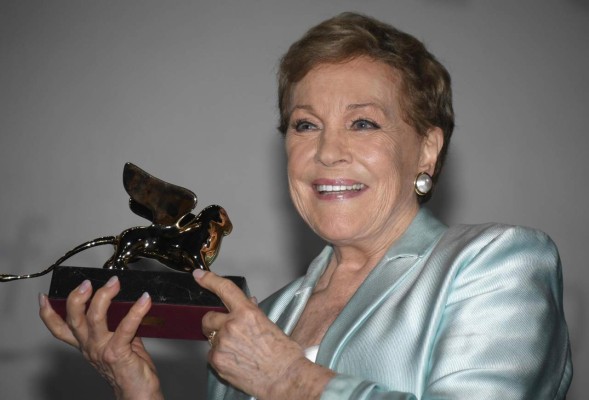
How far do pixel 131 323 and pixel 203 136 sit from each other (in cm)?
179

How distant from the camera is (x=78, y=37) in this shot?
3412 mm

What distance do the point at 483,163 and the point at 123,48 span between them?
1.57m

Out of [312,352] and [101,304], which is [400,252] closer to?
[312,352]

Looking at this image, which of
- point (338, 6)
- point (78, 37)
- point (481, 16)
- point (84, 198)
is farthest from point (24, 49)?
point (481, 16)

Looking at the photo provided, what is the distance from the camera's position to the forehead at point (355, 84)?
181cm

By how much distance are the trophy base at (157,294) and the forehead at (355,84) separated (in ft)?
1.41

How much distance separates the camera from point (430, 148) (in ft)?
6.34

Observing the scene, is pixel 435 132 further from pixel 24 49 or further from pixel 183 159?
pixel 24 49

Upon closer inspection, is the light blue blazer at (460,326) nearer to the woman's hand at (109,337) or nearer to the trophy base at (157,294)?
the trophy base at (157,294)

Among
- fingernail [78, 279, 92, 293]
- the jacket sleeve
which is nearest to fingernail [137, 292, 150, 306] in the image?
fingernail [78, 279, 92, 293]

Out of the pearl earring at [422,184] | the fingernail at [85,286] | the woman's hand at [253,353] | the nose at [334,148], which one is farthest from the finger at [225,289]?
the pearl earring at [422,184]

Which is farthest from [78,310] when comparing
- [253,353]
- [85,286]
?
[253,353]

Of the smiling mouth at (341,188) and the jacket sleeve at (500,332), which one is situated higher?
the smiling mouth at (341,188)

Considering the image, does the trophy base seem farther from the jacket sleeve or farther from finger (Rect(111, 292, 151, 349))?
the jacket sleeve
